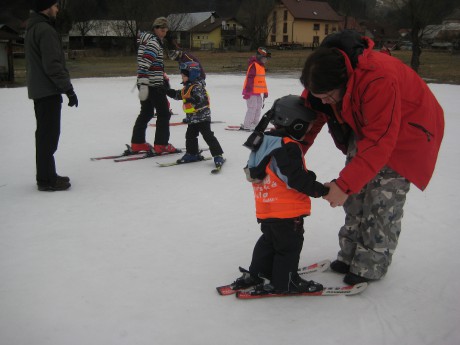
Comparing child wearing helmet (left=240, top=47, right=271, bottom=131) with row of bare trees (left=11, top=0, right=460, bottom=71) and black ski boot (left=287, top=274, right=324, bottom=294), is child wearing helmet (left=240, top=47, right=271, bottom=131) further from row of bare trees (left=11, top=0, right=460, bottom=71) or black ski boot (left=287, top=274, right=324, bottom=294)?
row of bare trees (left=11, top=0, right=460, bottom=71)

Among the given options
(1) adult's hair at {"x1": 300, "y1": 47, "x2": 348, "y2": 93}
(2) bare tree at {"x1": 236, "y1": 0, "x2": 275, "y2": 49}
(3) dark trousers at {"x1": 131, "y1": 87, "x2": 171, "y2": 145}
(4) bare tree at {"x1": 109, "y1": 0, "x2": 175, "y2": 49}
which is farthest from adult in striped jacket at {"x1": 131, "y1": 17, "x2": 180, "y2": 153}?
(2) bare tree at {"x1": 236, "y1": 0, "x2": 275, "y2": 49}

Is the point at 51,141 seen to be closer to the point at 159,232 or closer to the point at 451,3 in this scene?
the point at 159,232

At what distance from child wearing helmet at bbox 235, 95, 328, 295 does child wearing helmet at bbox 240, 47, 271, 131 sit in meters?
5.31

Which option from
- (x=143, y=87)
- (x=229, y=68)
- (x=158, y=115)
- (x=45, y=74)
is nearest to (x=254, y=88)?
(x=158, y=115)

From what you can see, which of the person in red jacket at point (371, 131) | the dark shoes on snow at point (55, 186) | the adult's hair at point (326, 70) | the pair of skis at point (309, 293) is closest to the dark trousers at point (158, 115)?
the dark shoes on snow at point (55, 186)

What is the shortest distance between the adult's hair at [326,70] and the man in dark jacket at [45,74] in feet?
9.63

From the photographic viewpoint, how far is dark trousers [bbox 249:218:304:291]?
2486mm

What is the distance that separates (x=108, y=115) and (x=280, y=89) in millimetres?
6969

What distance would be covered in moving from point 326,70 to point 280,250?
40.8 inches

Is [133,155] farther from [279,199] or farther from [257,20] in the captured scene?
[257,20]

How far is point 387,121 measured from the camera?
218 centimetres

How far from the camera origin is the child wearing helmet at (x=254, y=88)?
308 inches

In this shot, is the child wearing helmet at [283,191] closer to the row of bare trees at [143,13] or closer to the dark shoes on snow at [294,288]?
the dark shoes on snow at [294,288]

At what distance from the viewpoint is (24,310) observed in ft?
8.23
